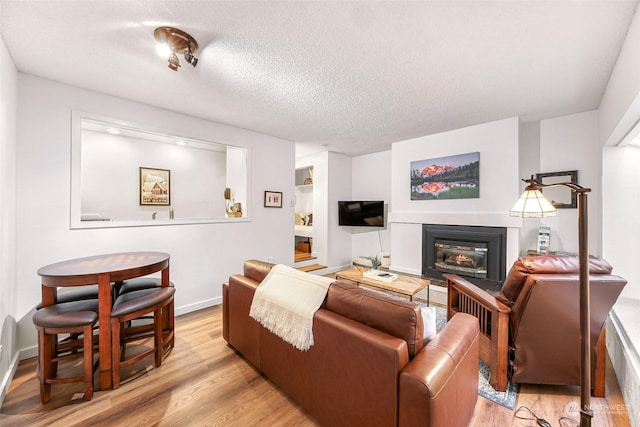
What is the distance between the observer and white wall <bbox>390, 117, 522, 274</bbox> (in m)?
3.32

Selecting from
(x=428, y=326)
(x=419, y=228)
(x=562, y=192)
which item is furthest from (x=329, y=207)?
(x=428, y=326)

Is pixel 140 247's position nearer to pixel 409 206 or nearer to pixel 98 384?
pixel 98 384

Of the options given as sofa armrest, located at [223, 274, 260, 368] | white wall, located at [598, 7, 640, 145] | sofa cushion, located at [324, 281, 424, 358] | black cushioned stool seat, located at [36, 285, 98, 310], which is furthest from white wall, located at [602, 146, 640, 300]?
black cushioned stool seat, located at [36, 285, 98, 310]

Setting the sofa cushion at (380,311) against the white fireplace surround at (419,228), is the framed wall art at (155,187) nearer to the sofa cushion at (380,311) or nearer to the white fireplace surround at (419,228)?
the white fireplace surround at (419,228)

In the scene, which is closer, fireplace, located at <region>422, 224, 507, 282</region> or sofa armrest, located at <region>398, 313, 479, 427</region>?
sofa armrest, located at <region>398, 313, 479, 427</region>

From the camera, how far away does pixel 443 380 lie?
108 centimetres

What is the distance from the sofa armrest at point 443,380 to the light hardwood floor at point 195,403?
43 cm

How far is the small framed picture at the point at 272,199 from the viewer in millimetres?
4047

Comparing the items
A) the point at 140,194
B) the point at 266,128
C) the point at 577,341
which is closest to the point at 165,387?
the point at 577,341

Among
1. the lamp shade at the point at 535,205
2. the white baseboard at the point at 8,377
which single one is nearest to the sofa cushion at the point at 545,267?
the lamp shade at the point at 535,205

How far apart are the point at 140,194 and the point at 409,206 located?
449 cm

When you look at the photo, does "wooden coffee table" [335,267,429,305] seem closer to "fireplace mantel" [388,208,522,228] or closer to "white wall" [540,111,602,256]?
"fireplace mantel" [388,208,522,228]

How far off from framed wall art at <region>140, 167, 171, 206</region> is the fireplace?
14.5 feet

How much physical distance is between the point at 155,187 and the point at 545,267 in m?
5.11
